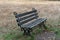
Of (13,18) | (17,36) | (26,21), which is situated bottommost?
(13,18)

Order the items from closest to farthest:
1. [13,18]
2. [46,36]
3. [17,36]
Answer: [17,36]
[46,36]
[13,18]

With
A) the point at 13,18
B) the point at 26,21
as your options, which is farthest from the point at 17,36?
the point at 13,18

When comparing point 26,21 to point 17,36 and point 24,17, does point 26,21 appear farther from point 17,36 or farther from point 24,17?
point 17,36

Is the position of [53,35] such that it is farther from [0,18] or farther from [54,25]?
[0,18]

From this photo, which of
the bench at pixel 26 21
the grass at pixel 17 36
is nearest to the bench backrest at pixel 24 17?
the bench at pixel 26 21

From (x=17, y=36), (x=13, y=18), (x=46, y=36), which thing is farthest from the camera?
(x=13, y=18)

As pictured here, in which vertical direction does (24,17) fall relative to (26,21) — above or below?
above

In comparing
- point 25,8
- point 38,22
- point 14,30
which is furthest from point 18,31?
point 25,8

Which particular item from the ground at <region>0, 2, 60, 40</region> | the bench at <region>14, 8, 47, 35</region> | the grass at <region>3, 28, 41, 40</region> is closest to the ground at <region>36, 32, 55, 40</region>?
the grass at <region>3, 28, 41, 40</region>

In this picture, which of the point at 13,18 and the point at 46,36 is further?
the point at 13,18

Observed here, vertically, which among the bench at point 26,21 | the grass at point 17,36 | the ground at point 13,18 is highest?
the bench at point 26,21

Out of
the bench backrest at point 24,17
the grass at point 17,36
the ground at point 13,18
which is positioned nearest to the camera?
the bench backrest at point 24,17

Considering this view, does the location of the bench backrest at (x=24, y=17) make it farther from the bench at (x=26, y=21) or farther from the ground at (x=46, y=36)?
the ground at (x=46, y=36)

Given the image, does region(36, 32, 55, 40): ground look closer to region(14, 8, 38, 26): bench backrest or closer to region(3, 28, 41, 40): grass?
region(3, 28, 41, 40): grass
